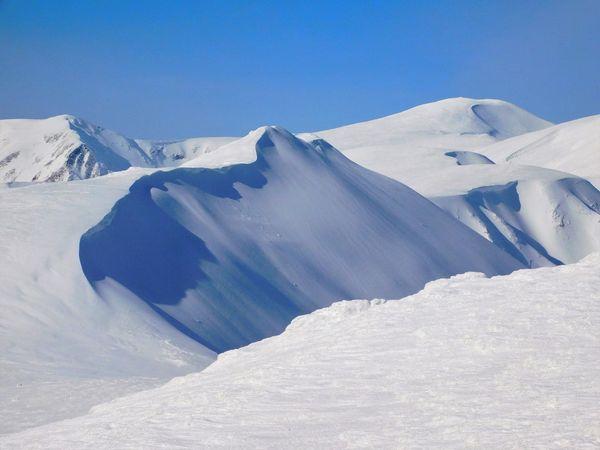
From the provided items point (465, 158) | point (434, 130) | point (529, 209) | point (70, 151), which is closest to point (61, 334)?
point (529, 209)

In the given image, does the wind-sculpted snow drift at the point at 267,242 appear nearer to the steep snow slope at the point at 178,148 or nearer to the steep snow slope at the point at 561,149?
the steep snow slope at the point at 561,149

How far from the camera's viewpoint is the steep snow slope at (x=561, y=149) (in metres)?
89.6

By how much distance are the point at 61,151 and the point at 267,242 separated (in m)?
106

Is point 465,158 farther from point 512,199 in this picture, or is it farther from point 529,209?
point 529,209

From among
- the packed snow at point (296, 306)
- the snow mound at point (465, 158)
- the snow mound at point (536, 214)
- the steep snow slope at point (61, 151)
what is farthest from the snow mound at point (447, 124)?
the packed snow at point (296, 306)

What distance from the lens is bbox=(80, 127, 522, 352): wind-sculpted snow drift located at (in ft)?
85.1

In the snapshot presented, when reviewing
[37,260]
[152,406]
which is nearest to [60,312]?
[37,260]

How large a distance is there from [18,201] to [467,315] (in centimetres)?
2116

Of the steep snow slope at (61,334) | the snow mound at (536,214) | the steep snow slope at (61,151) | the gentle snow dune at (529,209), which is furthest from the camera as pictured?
the steep snow slope at (61,151)

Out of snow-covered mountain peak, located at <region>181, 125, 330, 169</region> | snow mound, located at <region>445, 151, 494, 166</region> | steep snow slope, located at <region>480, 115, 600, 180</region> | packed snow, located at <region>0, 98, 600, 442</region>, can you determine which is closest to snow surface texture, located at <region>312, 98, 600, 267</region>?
snow mound, located at <region>445, 151, 494, 166</region>

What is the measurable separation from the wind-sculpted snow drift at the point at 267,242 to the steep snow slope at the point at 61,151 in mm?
89232

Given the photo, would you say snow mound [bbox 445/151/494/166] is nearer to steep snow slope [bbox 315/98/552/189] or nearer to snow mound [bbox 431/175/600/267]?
steep snow slope [bbox 315/98/552/189]

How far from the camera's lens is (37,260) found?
23.5 m

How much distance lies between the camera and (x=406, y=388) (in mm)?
8852
